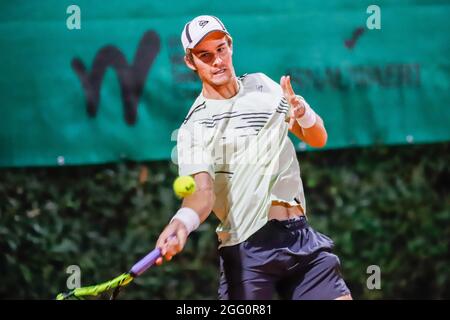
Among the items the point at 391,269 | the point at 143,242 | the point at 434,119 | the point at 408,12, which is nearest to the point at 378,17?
the point at 408,12

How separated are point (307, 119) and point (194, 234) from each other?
1.85 m

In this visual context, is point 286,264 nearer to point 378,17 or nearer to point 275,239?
point 275,239

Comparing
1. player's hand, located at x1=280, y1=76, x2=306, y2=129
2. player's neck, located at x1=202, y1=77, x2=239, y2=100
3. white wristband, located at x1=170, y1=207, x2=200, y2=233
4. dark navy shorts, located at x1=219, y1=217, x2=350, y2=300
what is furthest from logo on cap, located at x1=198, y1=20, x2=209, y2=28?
dark navy shorts, located at x1=219, y1=217, x2=350, y2=300

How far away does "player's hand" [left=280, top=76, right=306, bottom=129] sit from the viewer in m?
4.76

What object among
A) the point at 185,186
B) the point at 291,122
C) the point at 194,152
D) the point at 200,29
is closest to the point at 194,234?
the point at 291,122

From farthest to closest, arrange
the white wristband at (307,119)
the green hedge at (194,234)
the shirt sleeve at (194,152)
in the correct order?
the green hedge at (194,234)
the white wristband at (307,119)
the shirt sleeve at (194,152)

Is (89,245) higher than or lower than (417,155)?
lower

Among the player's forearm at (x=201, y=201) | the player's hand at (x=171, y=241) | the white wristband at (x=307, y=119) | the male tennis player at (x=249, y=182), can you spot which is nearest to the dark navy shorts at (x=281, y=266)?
the male tennis player at (x=249, y=182)

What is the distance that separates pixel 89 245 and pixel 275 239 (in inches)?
81.1

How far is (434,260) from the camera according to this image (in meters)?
6.62

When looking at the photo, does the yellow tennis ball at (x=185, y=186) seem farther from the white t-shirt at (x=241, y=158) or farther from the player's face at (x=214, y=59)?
the player's face at (x=214, y=59)

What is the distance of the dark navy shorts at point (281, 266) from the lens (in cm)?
464

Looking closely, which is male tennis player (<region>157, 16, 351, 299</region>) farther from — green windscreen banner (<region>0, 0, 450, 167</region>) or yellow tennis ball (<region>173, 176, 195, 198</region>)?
green windscreen banner (<region>0, 0, 450, 167</region>)

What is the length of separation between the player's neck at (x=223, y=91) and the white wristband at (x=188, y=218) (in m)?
0.62
